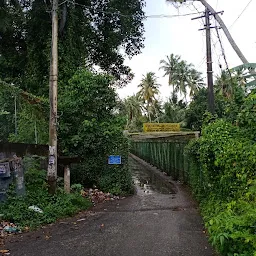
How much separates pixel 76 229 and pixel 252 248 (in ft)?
18.0

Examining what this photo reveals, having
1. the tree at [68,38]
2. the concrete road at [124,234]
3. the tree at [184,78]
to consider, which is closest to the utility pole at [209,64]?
the concrete road at [124,234]

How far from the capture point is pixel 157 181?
18.5 metres

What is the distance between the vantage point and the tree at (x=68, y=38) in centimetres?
1770

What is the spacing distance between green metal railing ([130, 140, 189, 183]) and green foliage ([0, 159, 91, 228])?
220 inches

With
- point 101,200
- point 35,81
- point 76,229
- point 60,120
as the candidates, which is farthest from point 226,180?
point 35,81

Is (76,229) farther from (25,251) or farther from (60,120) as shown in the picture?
(60,120)

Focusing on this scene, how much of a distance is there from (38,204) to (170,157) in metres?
10.8

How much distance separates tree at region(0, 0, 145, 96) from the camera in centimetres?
1770

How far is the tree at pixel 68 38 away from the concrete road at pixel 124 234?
9021 millimetres

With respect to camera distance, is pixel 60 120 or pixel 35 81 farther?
pixel 35 81

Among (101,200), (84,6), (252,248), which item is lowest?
(101,200)

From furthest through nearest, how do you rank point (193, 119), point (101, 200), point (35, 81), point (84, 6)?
point (193, 119) < point (84, 6) < point (35, 81) < point (101, 200)

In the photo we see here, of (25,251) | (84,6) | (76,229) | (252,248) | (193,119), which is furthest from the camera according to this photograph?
(193,119)

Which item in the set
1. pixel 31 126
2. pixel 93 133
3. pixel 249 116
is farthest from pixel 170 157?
pixel 249 116
